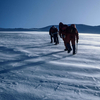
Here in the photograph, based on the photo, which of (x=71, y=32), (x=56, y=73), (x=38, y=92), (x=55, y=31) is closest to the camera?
(x=38, y=92)

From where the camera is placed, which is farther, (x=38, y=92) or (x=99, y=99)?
(x=38, y=92)

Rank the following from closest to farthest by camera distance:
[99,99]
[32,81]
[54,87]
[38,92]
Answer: [99,99]
[38,92]
[54,87]
[32,81]

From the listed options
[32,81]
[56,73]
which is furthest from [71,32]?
[32,81]

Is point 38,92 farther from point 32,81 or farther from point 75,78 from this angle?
point 75,78

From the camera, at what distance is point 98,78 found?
1866 millimetres

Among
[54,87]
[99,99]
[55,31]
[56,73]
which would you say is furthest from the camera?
[55,31]

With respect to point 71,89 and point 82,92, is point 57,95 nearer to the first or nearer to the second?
point 71,89

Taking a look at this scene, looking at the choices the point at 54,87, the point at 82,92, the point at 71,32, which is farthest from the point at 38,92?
the point at 71,32

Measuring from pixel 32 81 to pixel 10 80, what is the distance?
39 cm

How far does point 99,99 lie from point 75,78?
1.96ft

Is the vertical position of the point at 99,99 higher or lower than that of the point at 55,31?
lower

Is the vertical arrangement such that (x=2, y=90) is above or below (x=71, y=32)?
below

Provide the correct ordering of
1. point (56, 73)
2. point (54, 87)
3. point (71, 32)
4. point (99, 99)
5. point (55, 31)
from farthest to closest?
point (55, 31), point (71, 32), point (56, 73), point (54, 87), point (99, 99)

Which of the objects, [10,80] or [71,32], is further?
[71,32]
